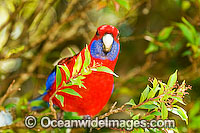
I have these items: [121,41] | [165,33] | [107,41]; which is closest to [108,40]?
[107,41]

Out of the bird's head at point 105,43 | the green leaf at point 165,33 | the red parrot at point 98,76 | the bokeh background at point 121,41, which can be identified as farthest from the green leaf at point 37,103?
the green leaf at point 165,33

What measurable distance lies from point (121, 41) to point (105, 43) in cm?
94

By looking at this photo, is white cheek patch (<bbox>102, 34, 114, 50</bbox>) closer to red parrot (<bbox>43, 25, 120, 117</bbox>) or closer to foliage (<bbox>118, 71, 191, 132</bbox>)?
red parrot (<bbox>43, 25, 120, 117</bbox>)

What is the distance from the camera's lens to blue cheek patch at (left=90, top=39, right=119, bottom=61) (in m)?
1.39

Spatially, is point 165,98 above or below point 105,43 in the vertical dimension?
below

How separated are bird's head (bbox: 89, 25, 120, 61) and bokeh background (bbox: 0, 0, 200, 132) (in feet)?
1.32

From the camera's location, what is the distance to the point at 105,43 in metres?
1.35

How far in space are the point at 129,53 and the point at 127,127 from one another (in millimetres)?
1689

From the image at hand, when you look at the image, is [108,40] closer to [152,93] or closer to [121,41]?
[152,93]

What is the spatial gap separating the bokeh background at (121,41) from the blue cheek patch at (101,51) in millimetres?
420

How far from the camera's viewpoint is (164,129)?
44.1 inches

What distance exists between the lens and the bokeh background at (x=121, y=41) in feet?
6.39

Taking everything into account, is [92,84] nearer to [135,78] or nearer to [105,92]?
[105,92]

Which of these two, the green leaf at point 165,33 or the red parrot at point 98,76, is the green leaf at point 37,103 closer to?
the red parrot at point 98,76
